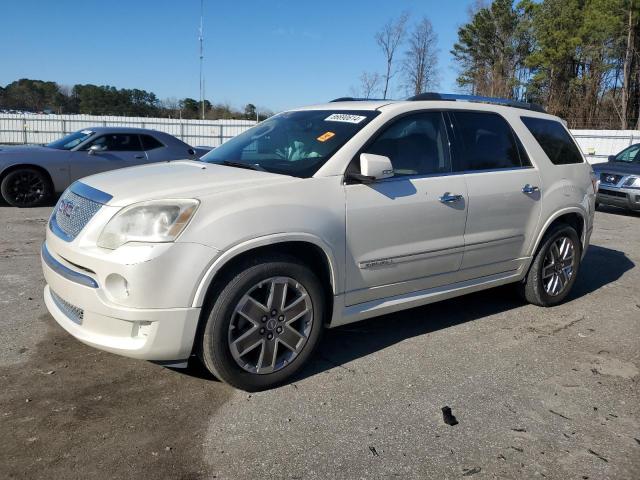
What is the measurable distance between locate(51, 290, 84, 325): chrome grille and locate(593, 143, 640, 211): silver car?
11.1 metres

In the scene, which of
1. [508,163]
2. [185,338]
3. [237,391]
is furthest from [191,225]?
[508,163]

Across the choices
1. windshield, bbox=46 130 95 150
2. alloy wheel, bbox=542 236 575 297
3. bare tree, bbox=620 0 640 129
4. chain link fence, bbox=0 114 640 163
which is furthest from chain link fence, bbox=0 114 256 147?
bare tree, bbox=620 0 640 129

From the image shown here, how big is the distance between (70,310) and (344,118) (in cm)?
222

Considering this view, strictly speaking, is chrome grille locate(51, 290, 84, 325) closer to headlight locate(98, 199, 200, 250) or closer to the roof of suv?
headlight locate(98, 199, 200, 250)

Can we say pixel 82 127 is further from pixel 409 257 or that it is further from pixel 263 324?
pixel 263 324

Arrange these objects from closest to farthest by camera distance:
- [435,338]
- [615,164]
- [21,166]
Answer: [435,338]
[21,166]
[615,164]

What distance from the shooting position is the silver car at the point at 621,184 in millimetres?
11180

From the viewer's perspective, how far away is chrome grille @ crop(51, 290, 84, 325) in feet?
10.3

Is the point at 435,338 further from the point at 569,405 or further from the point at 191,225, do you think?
the point at 191,225

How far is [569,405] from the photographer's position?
10.9 ft

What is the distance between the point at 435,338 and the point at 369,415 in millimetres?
1358

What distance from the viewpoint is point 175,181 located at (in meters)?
3.33

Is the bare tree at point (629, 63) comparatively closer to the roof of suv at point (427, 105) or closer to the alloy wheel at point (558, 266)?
the alloy wheel at point (558, 266)

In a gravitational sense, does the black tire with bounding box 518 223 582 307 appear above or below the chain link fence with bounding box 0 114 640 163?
below
